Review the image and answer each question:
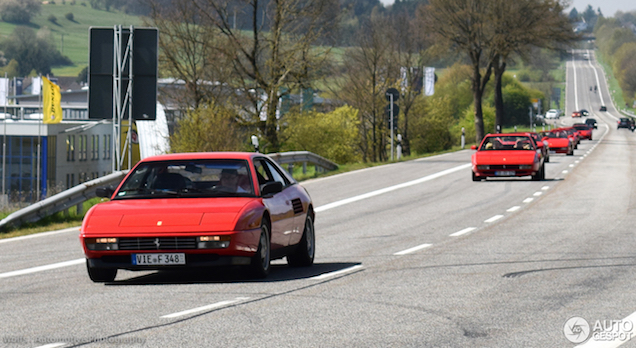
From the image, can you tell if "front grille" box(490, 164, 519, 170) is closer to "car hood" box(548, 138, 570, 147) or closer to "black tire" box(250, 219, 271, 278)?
"black tire" box(250, 219, 271, 278)

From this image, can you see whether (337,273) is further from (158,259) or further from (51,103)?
(51,103)

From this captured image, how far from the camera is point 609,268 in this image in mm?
10297

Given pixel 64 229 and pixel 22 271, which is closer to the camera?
Answer: pixel 22 271

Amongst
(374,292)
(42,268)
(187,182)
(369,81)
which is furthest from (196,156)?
(369,81)

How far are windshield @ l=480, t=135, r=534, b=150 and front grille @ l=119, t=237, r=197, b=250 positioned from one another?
19.8 metres

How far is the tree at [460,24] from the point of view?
200 feet

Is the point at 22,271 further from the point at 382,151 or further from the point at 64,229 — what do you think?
the point at 382,151

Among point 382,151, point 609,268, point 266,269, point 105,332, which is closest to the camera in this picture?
point 105,332

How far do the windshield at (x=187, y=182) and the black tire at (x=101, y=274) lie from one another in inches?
32.2

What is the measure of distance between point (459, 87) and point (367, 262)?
11136 cm

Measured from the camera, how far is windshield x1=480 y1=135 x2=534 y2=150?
27766mm

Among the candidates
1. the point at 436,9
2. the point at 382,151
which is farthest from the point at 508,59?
the point at 382,151

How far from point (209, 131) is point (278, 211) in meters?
27.6

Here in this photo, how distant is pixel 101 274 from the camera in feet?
31.0
